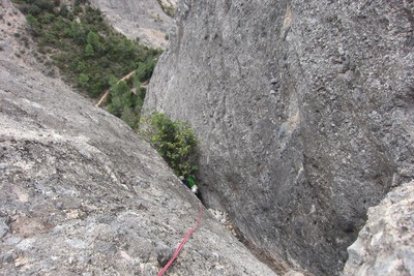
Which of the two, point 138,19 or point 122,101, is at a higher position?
point 138,19

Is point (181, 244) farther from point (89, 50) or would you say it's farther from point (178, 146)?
point (89, 50)

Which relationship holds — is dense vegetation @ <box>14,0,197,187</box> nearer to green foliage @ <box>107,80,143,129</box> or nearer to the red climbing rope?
green foliage @ <box>107,80,143,129</box>

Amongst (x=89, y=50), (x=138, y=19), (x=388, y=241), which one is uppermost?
(x=138, y=19)

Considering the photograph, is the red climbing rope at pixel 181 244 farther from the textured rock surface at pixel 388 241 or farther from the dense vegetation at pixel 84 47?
the dense vegetation at pixel 84 47

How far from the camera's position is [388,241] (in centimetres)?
771

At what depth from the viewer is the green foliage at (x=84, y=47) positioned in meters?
56.1

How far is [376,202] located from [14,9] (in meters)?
61.7

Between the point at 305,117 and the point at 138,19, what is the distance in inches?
2471

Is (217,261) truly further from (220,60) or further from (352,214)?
(220,60)

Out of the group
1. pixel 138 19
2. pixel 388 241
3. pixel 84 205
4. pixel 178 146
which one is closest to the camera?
pixel 388 241

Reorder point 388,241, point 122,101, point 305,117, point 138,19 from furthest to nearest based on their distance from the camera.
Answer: point 138,19 → point 122,101 → point 305,117 → point 388,241

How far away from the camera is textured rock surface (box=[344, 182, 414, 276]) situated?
718 centimetres

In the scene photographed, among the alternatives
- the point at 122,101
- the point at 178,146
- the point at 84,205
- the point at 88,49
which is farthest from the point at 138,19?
the point at 84,205

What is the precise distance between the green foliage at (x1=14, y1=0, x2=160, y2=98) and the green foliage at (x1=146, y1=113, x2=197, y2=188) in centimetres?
3470
